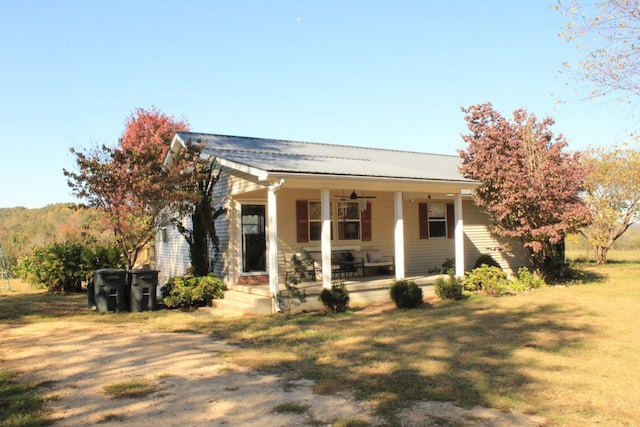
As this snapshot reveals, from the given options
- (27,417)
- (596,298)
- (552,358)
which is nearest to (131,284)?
(27,417)

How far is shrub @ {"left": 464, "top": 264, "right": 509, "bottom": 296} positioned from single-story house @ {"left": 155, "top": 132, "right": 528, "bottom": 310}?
0.49 meters

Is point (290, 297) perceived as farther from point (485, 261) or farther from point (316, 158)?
point (485, 261)

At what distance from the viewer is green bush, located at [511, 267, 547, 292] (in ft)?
47.1

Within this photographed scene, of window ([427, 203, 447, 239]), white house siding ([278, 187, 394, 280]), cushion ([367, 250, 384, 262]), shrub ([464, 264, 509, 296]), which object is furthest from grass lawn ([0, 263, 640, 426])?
window ([427, 203, 447, 239])

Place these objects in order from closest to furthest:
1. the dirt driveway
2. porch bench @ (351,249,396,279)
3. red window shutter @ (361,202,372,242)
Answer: the dirt driveway → porch bench @ (351,249,396,279) → red window shutter @ (361,202,372,242)

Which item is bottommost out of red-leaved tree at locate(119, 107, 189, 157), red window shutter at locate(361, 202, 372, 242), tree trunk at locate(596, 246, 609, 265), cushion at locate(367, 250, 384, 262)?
tree trunk at locate(596, 246, 609, 265)

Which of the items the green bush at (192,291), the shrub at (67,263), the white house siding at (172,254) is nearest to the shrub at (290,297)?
the green bush at (192,291)

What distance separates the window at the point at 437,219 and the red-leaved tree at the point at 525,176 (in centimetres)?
230

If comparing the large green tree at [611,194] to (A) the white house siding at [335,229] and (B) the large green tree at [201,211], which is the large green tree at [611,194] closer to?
(A) the white house siding at [335,229]

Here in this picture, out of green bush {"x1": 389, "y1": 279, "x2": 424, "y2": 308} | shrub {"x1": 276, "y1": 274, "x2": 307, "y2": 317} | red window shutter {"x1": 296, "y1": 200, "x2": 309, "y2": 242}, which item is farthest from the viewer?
red window shutter {"x1": 296, "y1": 200, "x2": 309, "y2": 242}

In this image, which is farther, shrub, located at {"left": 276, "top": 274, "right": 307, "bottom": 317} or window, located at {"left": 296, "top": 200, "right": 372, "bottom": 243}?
window, located at {"left": 296, "top": 200, "right": 372, "bottom": 243}

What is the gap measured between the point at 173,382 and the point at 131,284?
6854mm

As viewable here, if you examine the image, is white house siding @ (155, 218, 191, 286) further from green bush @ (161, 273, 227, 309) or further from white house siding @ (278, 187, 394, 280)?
white house siding @ (278, 187, 394, 280)

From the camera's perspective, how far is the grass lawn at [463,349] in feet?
16.9
